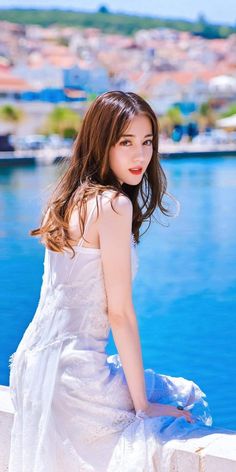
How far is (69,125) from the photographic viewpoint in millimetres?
39250

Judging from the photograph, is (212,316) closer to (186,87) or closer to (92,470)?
(92,470)

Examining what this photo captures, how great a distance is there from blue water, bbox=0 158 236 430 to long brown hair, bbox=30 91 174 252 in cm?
32

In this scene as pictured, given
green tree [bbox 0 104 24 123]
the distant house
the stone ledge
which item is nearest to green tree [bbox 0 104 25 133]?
green tree [bbox 0 104 24 123]

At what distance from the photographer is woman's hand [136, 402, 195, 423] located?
5.14ft

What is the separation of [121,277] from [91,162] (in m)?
0.25

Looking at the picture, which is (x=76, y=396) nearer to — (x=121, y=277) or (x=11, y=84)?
(x=121, y=277)

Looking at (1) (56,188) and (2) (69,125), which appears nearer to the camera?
(1) (56,188)

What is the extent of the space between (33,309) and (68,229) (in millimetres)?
3718

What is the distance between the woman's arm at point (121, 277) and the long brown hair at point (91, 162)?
0.04 meters

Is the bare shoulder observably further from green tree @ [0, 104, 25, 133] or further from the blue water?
green tree @ [0, 104, 25, 133]

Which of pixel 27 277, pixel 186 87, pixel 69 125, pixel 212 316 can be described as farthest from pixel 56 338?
pixel 186 87

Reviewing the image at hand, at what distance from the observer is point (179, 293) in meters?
5.84

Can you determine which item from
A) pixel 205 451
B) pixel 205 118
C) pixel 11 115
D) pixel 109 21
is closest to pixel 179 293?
pixel 205 451

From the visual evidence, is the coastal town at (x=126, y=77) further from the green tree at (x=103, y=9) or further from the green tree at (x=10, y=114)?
the green tree at (x=103, y=9)
